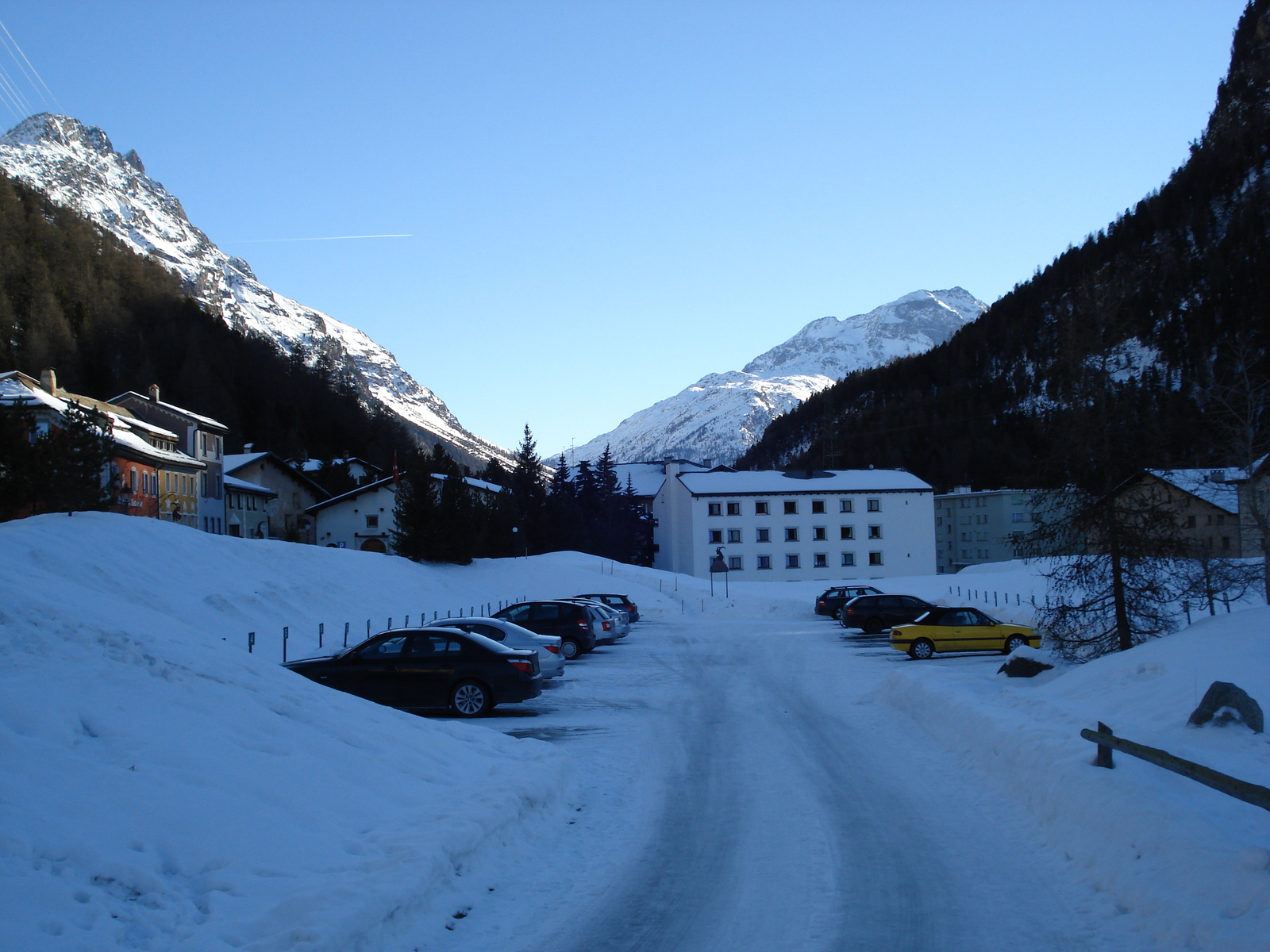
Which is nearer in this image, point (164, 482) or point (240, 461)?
point (164, 482)

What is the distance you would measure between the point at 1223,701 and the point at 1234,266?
130 m

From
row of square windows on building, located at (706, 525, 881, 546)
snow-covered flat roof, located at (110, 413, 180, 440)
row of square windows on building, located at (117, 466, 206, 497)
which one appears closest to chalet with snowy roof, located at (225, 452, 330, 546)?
row of square windows on building, located at (117, 466, 206, 497)

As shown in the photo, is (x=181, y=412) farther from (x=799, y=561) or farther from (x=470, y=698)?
(x=470, y=698)

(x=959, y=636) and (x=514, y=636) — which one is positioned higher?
(x=514, y=636)

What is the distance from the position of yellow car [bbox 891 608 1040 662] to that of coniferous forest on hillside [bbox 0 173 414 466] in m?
76.8

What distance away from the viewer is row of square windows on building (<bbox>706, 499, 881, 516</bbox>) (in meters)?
69.2

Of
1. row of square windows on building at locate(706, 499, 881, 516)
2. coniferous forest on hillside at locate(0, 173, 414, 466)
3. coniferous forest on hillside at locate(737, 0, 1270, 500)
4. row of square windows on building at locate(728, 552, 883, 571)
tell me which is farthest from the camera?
coniferous forest on hillside at locate(737, 0, 1270, 500)

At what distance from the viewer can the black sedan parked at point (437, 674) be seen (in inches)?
559

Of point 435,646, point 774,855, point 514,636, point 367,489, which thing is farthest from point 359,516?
point 774,855

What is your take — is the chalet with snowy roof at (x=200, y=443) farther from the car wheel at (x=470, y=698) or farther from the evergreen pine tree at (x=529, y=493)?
the car wheel at (x=470, y=698)

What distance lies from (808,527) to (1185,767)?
2523 inches

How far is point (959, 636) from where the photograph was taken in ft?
75.7

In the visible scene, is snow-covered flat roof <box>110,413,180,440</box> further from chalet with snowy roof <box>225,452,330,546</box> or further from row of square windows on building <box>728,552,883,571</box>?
row of square windows on building <box>728,552,883,571</box>

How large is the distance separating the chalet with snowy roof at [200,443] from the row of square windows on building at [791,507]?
118 ft
